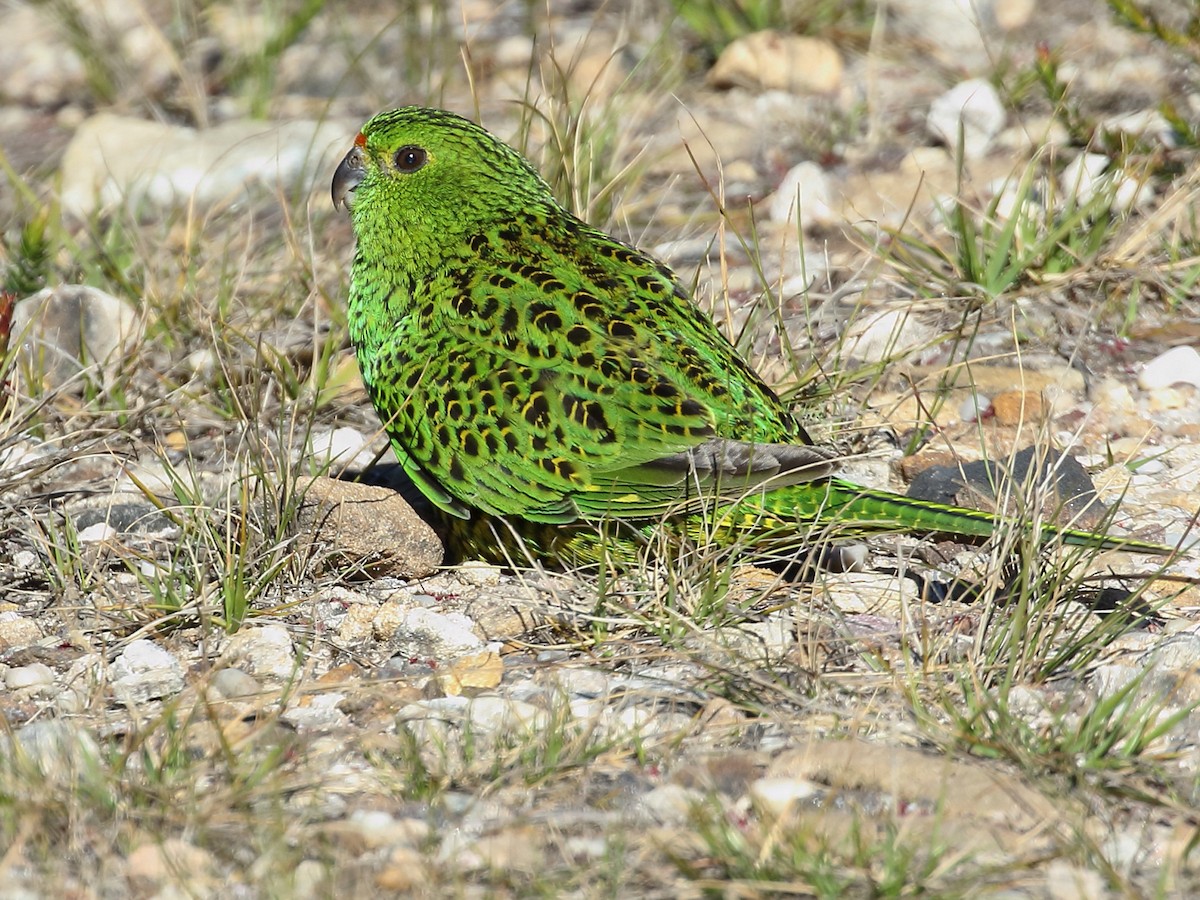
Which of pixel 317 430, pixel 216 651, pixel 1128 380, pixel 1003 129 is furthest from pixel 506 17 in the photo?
pixel 216 651

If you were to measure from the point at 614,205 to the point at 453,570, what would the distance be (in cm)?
183

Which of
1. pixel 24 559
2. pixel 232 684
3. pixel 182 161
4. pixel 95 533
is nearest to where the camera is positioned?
pixel 232 684

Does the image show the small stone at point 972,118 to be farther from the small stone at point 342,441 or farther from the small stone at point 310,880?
the small stone at point 310,880

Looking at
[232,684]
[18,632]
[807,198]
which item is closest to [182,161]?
[807,198]

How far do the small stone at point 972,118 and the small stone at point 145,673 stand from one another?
398 centimetres

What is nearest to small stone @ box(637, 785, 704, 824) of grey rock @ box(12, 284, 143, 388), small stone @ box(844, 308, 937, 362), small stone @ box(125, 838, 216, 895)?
small stone @ box(125, 838, 216, 895)

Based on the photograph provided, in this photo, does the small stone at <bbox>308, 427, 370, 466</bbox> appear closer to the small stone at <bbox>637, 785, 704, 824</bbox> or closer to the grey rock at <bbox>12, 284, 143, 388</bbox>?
the grey rock at <bbox>12, 284, 143, 388</bbox>

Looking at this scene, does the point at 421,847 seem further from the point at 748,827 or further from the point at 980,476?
the point at 980,476

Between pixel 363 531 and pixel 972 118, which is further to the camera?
pixel 972 118

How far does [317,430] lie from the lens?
488 cm

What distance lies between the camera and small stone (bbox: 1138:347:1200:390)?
4.75m

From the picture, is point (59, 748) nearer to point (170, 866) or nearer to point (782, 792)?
point (170, 866)

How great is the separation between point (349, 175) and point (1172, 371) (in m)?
2.62

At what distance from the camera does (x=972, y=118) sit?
6309 millimetres
